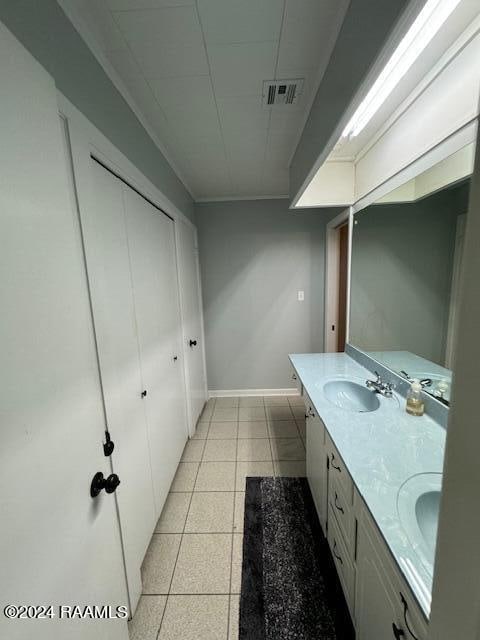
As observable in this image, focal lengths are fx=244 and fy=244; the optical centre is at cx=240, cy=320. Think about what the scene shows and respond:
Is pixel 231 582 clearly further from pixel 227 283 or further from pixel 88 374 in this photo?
pixel 227 283

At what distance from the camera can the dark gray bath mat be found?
1116 mm

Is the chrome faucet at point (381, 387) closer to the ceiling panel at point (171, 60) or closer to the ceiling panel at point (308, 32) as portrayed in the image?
the ceiling panel at point (308, 32)

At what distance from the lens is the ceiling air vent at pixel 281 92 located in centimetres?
129

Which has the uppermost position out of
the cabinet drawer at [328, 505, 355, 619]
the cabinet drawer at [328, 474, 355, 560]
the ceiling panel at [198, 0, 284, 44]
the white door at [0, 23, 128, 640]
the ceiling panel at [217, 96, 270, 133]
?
the ceiling panel at [217, 96, 270, 133]

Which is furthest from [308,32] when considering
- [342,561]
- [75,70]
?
[342,561]

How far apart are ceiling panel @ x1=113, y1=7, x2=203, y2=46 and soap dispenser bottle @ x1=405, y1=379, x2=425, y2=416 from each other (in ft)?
6.38

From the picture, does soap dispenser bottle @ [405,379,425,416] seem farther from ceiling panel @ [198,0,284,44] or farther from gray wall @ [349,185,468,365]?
ceiling panel @ [198,0,284,44]

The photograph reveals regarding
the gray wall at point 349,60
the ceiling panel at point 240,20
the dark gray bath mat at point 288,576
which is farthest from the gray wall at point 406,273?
the dark gray bath mat at point 288,576

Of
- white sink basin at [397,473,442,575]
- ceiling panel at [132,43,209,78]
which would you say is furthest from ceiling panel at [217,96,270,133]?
white sink basin at [397,473,442,575]

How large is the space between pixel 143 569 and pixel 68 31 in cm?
251

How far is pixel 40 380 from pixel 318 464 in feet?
5.02

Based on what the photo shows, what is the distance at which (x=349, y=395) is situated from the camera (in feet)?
5.84

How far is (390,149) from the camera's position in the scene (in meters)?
1.56

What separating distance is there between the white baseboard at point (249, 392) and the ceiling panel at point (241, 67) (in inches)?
120
